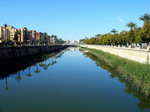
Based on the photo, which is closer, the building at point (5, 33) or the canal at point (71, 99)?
the canal at point (71, 99)

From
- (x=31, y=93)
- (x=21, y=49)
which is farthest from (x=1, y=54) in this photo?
(x=31, y=93)

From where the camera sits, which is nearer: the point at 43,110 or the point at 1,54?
the point at 43,110

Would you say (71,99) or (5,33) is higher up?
(5,33)

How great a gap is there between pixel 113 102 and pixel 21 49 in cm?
4266

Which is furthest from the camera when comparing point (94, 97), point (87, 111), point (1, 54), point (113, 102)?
point (1, 54)

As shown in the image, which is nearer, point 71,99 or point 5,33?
point 71,99

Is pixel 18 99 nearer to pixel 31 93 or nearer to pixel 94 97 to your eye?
pixel 31 93

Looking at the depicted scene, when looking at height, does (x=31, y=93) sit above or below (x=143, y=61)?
below

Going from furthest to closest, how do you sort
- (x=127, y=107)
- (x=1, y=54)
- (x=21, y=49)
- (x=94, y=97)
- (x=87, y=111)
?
(x=21, y=49) < (x=1, y=54) < (x=94, y=97) < (x=127, y=107) < (x=87, y=111)

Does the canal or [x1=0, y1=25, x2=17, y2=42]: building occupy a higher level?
[x1=0, y1=25, x2=17, y2=42]: building

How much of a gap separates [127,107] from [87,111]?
2843mm

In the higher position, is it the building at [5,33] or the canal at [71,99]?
the building at [5,33]

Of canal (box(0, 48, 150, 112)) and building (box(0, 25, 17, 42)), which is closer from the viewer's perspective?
canal (box(0, 48, 150, 112))

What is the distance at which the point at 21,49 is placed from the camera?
5384cm
